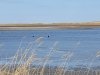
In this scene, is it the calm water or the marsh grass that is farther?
Result: the calm water

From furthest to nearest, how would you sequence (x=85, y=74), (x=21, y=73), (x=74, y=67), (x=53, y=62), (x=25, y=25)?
(x=25, y=25) → (x=53, y=62) → (x=74, y=67) → (x=85, y=74) → (x=21, y=73)

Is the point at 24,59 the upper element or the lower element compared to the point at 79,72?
upper

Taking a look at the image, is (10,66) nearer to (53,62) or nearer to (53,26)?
(53,62)

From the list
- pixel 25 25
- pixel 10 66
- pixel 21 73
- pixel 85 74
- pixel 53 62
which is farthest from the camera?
pixel 25 25

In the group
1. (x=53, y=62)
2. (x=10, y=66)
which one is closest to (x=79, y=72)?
(x=53, y=62)

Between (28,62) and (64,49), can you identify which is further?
(64,49)

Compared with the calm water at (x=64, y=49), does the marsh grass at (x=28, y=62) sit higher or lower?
higher

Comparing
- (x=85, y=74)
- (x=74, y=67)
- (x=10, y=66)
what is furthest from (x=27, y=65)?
(x=74, y=67)

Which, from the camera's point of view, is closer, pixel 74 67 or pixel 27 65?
pixel 27 65

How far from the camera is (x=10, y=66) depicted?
44.7ft

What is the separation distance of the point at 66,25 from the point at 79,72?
15349 cm

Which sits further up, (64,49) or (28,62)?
(28,62)

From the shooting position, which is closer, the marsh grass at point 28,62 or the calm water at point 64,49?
the marsh grass at point 28,62

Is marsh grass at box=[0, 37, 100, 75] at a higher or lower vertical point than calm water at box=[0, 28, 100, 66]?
higher
